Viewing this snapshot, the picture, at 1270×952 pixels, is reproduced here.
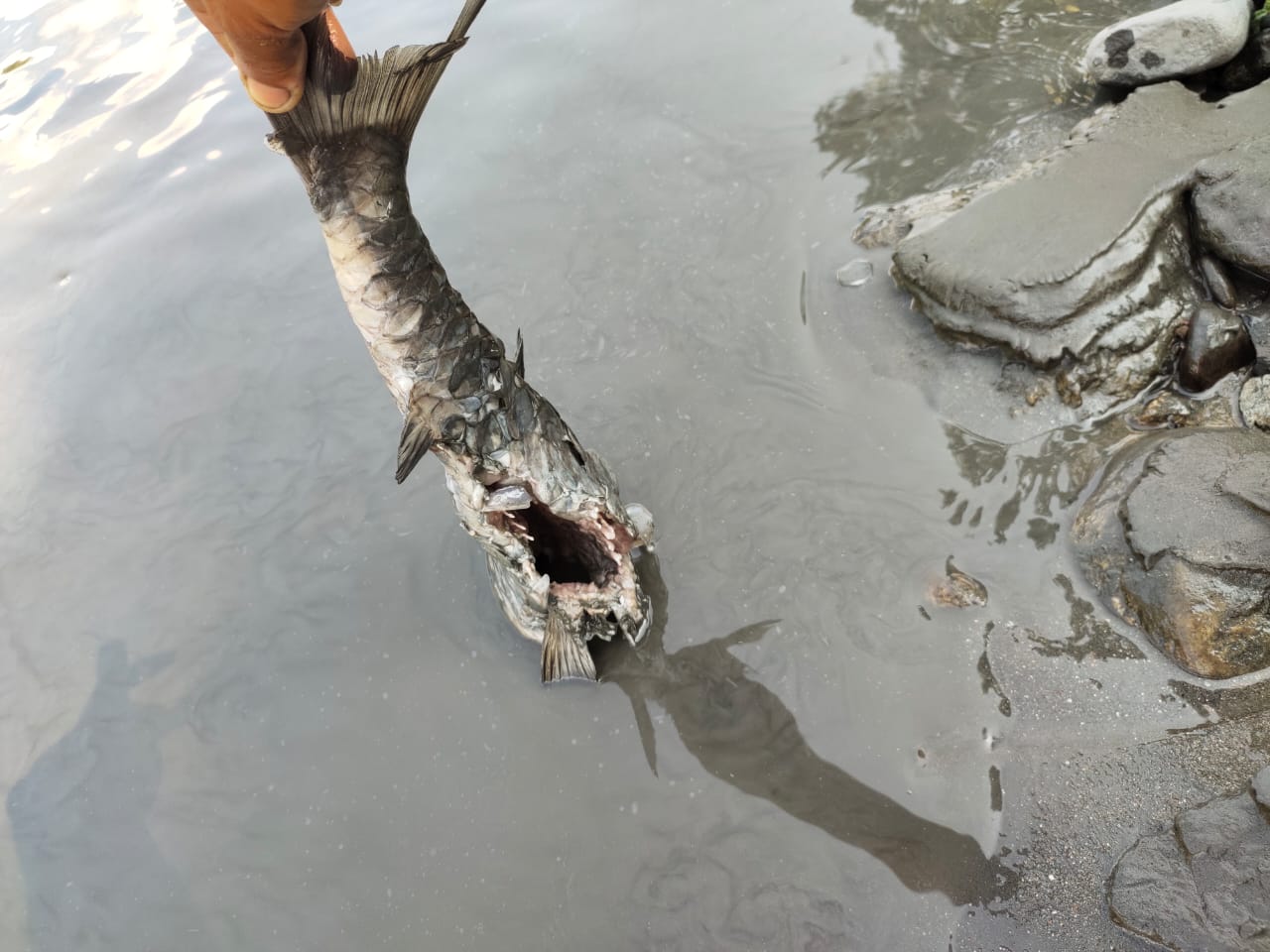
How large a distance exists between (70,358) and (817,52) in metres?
5.25

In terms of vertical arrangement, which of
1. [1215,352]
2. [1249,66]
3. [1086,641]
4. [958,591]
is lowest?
[1086,641]

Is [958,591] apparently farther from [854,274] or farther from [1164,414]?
[854,274]

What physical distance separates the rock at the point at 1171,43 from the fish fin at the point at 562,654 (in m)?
4.39

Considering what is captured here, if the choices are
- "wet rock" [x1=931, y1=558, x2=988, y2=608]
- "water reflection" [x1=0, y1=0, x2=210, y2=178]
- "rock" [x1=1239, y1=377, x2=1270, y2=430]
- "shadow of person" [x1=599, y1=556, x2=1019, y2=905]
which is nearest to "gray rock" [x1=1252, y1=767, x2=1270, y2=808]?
"shadow of person" [x1=599, y1=556, x2=1019, y2=905]

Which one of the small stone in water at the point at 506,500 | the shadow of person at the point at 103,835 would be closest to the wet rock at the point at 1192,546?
the small stone in water at the point at 506,500

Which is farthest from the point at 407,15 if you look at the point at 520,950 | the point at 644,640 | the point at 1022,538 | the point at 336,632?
the point at 520,950

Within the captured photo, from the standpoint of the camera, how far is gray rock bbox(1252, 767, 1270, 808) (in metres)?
2.54

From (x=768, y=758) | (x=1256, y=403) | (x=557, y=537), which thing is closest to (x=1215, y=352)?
(x=1256, y=403)

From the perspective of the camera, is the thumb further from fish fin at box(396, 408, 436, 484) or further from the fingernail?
fish fin at box(396, 408, 436, 484)

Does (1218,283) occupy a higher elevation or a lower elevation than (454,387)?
lower

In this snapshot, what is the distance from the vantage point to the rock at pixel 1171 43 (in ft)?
14.6

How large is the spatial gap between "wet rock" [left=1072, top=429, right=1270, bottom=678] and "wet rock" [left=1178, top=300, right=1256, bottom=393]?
1.44 ft

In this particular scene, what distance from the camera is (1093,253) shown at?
3.73m

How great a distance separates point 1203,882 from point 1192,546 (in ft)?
3.77
